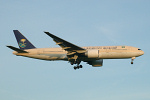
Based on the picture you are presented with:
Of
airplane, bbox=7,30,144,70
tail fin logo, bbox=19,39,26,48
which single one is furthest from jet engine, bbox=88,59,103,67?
tail fin logo, bbox=19,39,26,48

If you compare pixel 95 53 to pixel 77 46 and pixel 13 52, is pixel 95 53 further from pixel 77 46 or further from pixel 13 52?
pixel 13 52

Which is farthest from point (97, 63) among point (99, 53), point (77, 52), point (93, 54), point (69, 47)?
point (69, 47)

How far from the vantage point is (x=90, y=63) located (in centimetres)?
5144

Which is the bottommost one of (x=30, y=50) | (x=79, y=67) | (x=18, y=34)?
(x=79, y=67)

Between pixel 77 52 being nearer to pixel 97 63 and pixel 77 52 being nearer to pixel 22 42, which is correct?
pixel 97 63

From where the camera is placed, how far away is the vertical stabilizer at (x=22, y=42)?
50344 millimetres

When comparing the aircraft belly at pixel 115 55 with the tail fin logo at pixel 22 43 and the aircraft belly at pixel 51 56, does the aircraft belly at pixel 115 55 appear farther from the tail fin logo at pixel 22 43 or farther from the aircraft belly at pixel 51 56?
the tail fin logo at pixel 22 43

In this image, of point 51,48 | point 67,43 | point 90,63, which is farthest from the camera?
point 90,63

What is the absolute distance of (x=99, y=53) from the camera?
148 feet

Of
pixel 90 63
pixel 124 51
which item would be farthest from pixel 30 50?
pixel 124 51

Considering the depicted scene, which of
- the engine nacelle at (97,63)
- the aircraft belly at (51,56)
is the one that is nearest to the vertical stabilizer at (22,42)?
the aircraft belly at (51,56)

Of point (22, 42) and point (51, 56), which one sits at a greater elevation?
point (22, 42)

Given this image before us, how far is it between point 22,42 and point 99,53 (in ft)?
49.4

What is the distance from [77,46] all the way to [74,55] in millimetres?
2193
